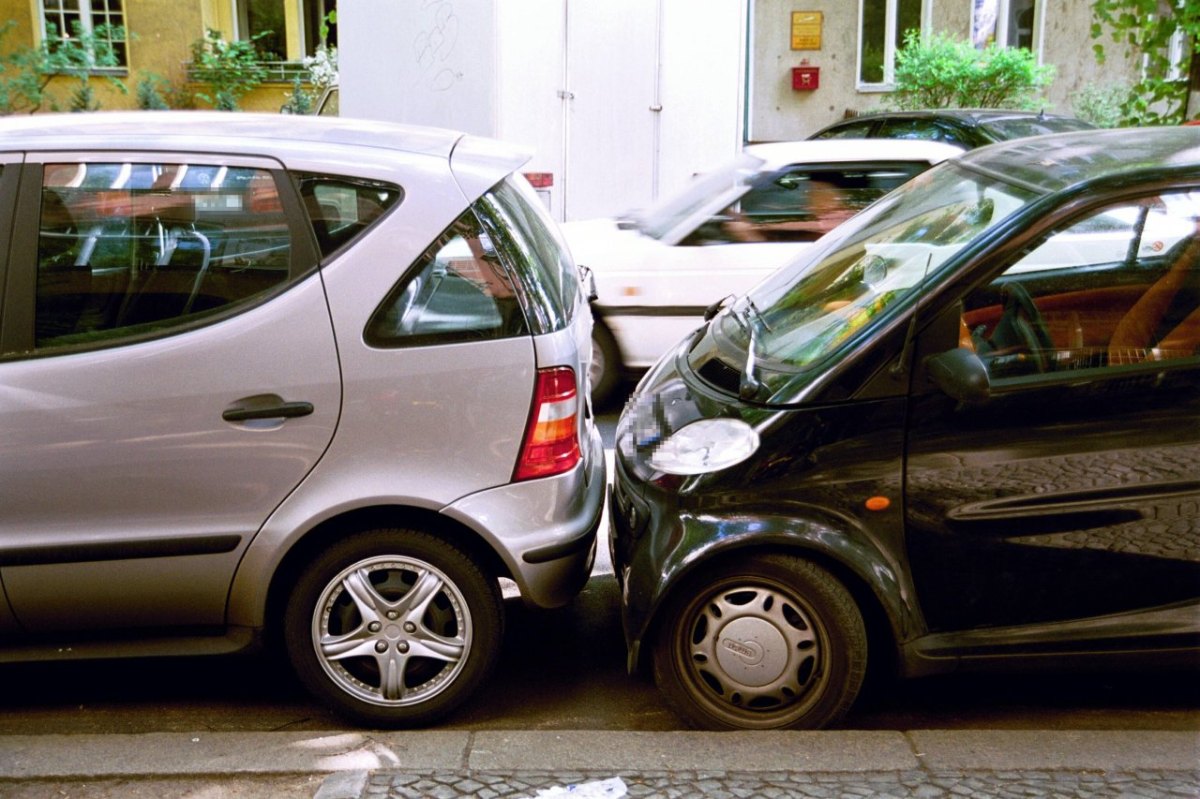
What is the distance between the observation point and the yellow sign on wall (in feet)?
69.4

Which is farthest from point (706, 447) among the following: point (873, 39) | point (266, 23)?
point (873, 39)

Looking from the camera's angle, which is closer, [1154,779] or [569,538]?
[1154,779]

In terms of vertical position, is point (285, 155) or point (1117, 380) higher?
point (285, 155)

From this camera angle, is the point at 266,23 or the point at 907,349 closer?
the point at 907,349

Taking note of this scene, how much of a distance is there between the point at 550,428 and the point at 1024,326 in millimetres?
1423

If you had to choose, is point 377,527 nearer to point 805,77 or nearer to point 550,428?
point 550,428

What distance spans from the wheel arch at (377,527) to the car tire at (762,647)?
1.86 ft

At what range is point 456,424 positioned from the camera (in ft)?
12.1

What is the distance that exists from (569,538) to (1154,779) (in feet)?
5.61

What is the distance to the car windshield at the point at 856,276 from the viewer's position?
3.79m

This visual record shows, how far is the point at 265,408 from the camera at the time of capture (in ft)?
12.0

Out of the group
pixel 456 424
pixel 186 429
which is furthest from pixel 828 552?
pixel 186 429

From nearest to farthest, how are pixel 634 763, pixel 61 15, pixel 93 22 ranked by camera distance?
pixel 634 763, pixel 61 15, pixel 93 22

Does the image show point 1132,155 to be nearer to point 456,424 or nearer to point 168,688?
point 456,424
